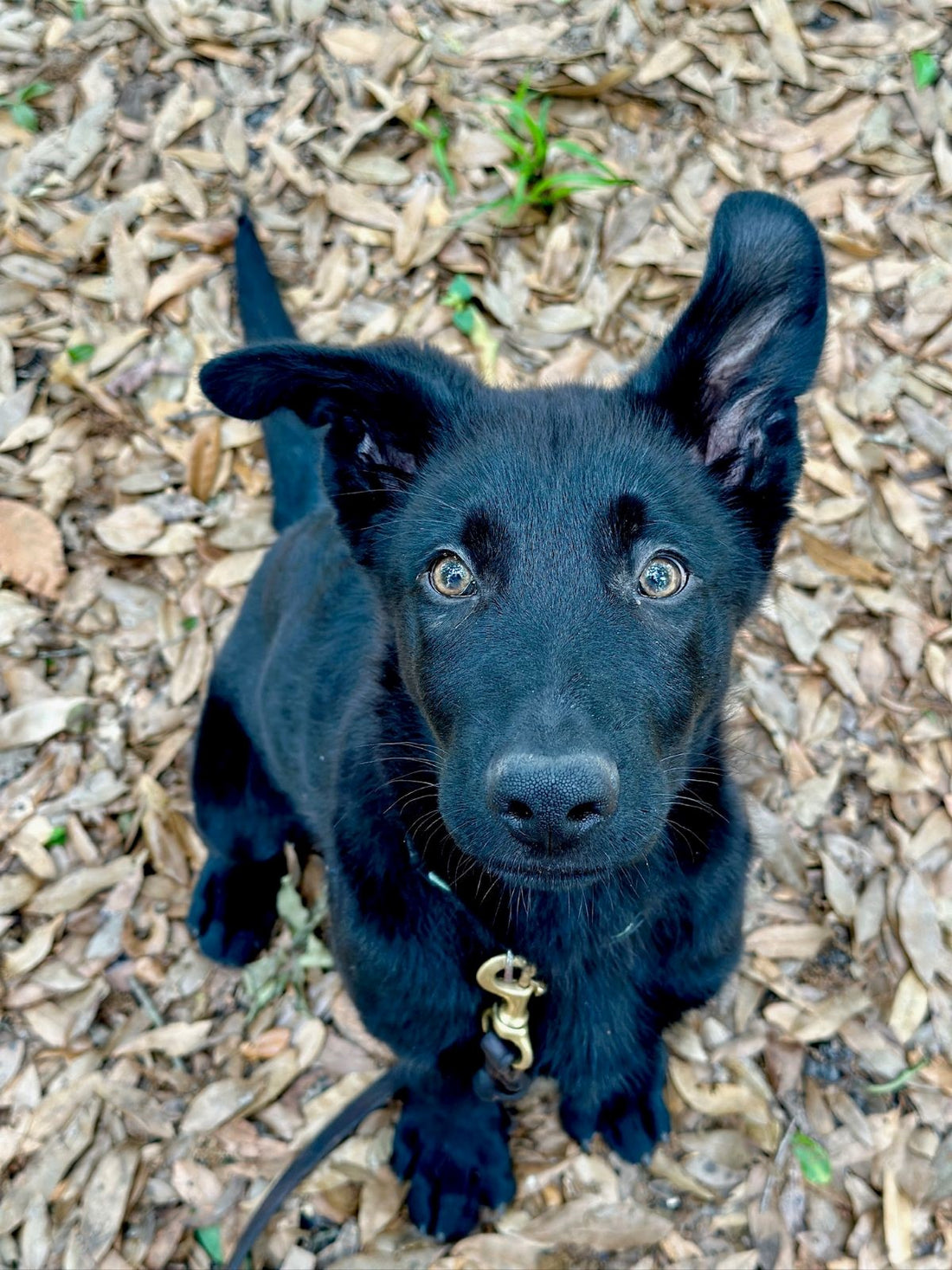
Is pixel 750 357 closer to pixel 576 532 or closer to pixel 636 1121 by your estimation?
pixel 576 532

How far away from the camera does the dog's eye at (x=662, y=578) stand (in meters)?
1.93

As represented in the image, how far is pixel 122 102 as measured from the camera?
4258mm

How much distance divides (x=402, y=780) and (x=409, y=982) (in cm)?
47

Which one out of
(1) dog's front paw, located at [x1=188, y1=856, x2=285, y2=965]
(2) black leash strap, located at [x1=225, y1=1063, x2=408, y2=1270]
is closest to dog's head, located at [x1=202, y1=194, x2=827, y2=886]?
(2) black leash strap, located at [x1=225, y1=1063, x2=408, y2=1270]

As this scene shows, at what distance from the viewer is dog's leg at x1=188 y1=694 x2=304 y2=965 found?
3191 mm

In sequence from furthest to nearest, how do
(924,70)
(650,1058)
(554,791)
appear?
(924,70) → (650,1058) → (554,791)

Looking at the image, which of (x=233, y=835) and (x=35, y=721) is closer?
(x=233, y=835)

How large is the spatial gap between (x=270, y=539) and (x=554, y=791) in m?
2.38

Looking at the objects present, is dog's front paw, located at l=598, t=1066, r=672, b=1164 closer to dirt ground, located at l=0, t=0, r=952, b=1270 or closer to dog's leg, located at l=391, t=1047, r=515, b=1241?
dirt ground, located at l=0, t=0, r=952, b=1270

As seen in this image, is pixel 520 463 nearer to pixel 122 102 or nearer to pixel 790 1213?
pixel 790 1213

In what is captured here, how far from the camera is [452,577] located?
2004 mm

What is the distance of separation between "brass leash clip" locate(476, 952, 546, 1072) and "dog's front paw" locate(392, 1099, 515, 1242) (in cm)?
56

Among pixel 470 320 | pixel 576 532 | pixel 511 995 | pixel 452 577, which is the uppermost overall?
pixel 576 532

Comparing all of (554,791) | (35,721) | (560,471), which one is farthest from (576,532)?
A: (35,721)
